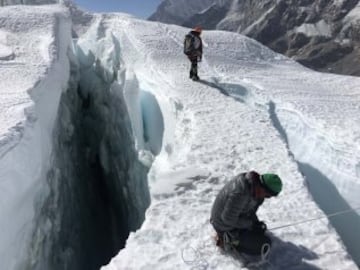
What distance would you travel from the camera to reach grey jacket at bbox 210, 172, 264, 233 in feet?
13.2

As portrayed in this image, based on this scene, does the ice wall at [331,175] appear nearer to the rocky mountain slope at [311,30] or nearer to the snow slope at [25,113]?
the snow slope at [25,113]

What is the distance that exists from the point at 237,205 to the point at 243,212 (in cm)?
13

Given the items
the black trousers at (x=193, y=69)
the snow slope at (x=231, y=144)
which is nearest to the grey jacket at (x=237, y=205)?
the snow slope at (x=231, y=144)

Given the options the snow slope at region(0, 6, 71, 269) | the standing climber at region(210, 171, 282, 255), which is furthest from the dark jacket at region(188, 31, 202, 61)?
the standing climber at region(210, 171, 282, 255)

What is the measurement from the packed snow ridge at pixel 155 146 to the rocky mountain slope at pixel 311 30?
54.0m

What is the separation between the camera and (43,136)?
7.22m

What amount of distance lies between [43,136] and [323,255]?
15.2 feet

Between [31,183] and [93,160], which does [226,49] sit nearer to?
[93,160]

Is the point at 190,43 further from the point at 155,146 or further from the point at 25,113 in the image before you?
the point at 25,113

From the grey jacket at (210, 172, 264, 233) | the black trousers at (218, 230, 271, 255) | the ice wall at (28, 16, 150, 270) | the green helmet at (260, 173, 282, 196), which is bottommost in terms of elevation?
the ice wall at (28, 16, 150, 270)

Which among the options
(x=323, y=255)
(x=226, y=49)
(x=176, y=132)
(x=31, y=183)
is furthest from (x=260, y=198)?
(x=226, y=49)

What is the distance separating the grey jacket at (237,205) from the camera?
4.02 m

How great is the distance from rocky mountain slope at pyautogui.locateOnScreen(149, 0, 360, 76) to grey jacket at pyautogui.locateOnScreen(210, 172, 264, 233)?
201 feet

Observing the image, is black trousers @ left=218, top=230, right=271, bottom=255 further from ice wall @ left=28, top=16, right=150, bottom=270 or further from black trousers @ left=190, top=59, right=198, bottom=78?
black trousers @ left=190, top=59, right=198, bottom=78
